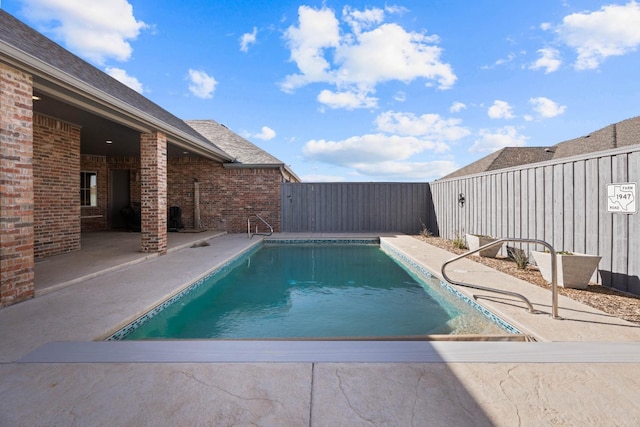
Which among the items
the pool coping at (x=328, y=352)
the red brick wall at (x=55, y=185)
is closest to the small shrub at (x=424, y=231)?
the pool coping at (x=328, y=352)

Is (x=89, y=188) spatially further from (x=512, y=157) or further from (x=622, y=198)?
(x=512, y=157)

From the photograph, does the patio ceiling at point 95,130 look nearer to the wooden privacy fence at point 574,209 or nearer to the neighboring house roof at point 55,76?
the neighboring house roof at point 55,76

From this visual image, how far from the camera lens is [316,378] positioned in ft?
7.05

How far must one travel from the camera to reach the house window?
1076 cm

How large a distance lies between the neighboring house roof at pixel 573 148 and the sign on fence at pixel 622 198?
7.45 m

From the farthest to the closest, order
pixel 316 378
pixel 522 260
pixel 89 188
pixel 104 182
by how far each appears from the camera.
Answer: pixel 104 182 < pixel 89 188 < pixel 522 260 < pixel 316 378

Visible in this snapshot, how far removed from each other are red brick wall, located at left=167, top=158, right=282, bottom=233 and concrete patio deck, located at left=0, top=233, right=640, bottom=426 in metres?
8.38

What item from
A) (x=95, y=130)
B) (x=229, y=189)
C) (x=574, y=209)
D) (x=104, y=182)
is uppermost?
(x=95, y=130)

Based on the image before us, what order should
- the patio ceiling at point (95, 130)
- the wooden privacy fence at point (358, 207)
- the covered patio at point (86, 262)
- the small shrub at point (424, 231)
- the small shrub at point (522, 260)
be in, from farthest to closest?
the wooden privacy fence at point (358, 207), the small shrub at point (424, 231), the small shrub at point (522, 260), the patio ceiling at point (95, 130), the covered patio at point (86, 262)

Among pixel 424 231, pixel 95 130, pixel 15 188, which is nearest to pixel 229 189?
pixel 95 130

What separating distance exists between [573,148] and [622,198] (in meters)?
11.5

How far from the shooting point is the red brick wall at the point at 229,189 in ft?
38.0

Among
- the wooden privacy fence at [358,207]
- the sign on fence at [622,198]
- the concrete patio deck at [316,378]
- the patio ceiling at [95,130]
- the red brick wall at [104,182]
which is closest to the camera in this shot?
the concrete patio deck at [316,378]

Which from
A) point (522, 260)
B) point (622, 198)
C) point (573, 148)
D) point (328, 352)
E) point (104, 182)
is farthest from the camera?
point (573, 148)
